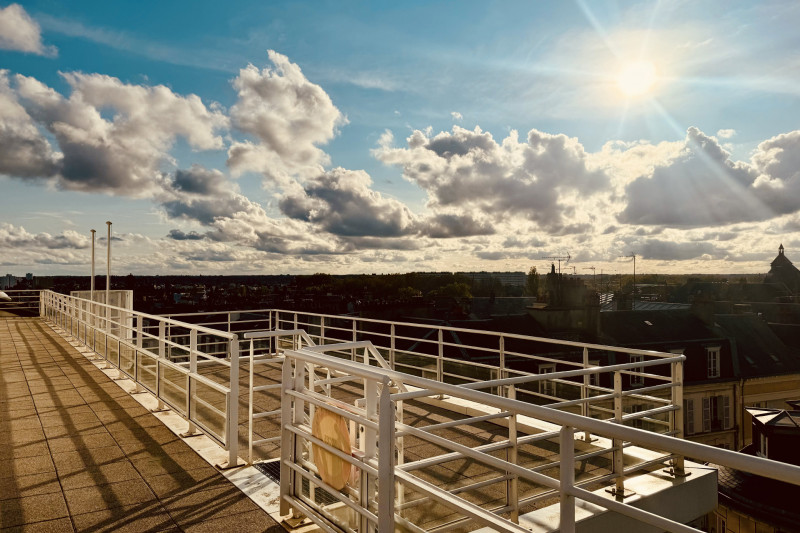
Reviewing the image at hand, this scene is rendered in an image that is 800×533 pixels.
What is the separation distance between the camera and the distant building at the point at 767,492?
1334 cm

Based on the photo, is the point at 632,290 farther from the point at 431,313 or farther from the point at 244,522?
the point at 244,522

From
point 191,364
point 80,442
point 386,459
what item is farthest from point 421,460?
point 80,442

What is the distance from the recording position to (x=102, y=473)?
436cm

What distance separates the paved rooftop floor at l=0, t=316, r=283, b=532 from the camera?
355 cm

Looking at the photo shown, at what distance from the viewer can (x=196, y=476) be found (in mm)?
4309

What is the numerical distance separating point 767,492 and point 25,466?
16151 mm

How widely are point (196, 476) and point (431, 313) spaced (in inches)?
1108

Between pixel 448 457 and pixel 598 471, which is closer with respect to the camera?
pixel 448 457

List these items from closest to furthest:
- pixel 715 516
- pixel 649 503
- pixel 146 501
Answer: pixel 146 501 → pixel 649 503 → pixel 715 516

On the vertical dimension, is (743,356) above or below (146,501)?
below

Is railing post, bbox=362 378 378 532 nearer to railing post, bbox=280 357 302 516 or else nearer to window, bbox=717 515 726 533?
railing post, bbox=280 357 302 516

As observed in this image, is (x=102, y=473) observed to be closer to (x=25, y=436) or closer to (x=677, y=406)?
(x=25, y=436)

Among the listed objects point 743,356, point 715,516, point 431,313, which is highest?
point 431,313

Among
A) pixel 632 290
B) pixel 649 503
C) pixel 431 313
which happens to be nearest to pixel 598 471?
pixel 649 503
